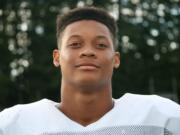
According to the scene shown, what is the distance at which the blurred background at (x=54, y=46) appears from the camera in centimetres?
2886

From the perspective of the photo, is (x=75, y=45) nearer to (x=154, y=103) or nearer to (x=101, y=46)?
(x=101, y=46)

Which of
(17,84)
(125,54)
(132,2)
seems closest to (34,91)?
(17,84)

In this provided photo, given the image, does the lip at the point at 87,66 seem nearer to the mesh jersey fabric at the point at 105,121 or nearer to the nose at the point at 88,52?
the nose at the point at 88,52

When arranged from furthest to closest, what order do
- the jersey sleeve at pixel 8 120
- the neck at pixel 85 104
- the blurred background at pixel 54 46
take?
the blurred background at pixel 54 46 → the neck at pixel 85 104 → the jersey sleeve at pixel 8 120

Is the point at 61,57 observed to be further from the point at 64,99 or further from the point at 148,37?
the point at 148,37

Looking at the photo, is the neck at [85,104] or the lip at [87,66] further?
the neck at [85,104]

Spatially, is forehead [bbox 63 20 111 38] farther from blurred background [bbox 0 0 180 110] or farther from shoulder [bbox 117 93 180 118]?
blurred background [bbox 0 0 180 110]

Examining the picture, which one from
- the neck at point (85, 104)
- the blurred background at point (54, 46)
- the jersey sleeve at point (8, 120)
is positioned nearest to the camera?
the jersey sleeve at point (8, 120)

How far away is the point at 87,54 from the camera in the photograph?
2447 mm

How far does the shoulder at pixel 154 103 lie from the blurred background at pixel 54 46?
25394 mm

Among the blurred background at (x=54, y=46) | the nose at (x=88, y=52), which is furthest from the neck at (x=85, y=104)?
the blurred background at (x=54, y=46)

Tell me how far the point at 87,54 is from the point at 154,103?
41 cm

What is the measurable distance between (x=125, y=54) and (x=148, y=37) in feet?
5.39

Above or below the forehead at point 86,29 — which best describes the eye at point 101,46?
below
